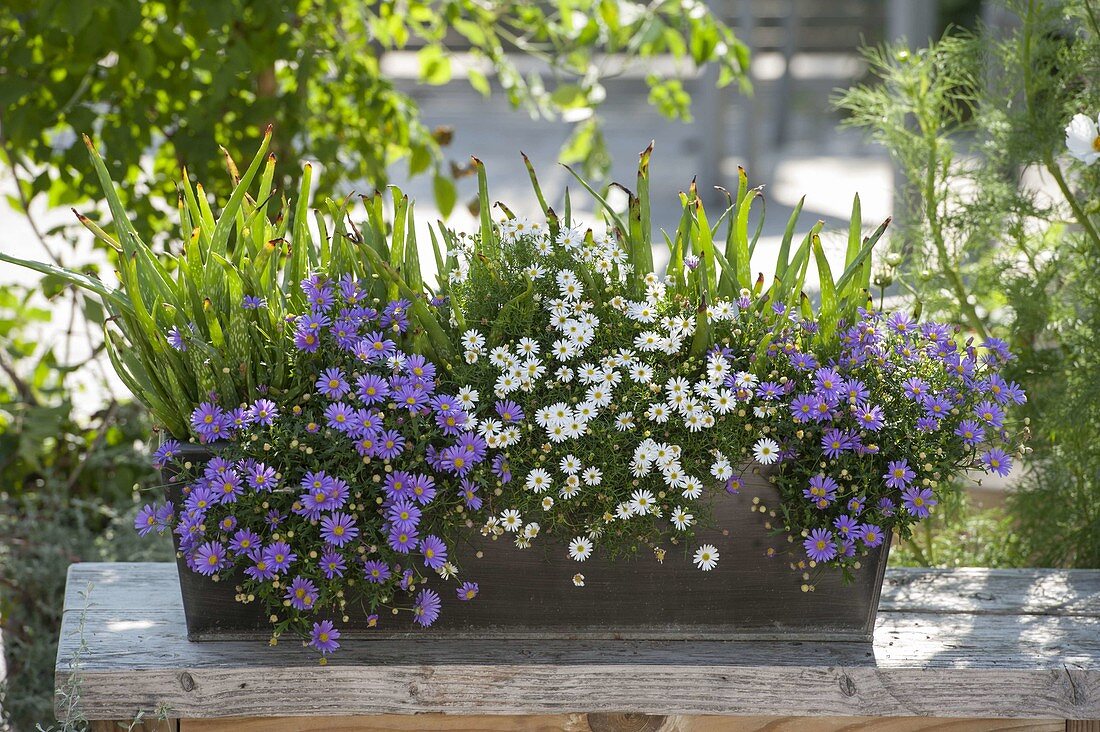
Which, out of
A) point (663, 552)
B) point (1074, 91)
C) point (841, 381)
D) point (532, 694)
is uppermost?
point (1074, 91)

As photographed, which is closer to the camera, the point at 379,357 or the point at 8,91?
the point at 379,357

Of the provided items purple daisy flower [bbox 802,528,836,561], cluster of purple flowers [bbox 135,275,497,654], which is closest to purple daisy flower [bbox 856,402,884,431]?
purple daisy flower [bbox 802,528,836,561]

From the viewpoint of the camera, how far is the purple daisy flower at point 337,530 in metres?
1.00

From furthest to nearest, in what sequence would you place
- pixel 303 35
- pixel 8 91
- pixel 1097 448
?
1. pixel 303 35
2. pixel 8 91
3. pixel 1097 448

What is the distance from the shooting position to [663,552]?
41.4 inches

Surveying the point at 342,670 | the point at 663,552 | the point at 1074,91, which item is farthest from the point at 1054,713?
the point at 1074,91

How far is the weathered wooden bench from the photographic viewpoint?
1049mm

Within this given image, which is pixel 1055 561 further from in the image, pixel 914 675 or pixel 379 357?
pixel 379 357

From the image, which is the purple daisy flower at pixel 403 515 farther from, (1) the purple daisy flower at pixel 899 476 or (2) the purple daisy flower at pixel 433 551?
(1) the purple daisy flower at pixel 899 476

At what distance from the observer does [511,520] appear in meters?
1.04

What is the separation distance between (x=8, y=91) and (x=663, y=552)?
1.29 metres

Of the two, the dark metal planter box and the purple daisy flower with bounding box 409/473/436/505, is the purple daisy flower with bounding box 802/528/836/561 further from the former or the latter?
the purple daisy flower with bounding box 409/473/436/505

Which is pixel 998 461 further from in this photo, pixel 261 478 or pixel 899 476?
pixel 261 478

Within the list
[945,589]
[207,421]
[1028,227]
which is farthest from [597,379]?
[1028,227]
